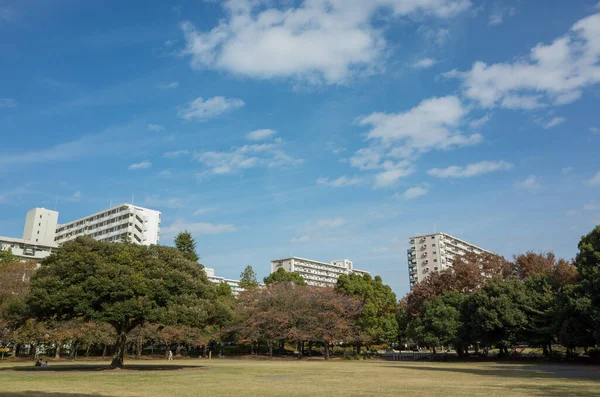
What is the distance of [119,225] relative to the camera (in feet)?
332

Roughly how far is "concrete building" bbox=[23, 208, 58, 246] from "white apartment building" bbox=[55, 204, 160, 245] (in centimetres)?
377

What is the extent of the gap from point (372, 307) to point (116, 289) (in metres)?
38.0

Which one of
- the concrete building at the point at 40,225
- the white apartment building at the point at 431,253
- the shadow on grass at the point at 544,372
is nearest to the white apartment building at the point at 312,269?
the white apartment building at the point at 431,253

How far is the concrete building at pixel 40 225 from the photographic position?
107375 millimetres

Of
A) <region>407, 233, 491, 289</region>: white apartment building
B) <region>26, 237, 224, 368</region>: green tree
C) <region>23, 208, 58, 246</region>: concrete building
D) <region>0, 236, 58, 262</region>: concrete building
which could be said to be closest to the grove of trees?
<region>26, 237, 224, 368</region>: green tree

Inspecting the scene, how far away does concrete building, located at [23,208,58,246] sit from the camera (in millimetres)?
107375

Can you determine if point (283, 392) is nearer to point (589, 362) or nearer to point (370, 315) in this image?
point (589, 362)

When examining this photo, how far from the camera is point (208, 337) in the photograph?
54250 millimetres

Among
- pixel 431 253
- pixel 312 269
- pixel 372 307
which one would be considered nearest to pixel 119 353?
pixel 372 307

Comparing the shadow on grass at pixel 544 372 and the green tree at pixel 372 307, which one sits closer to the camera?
the shadow on grass at pixel 544 372

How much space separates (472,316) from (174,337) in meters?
32.9

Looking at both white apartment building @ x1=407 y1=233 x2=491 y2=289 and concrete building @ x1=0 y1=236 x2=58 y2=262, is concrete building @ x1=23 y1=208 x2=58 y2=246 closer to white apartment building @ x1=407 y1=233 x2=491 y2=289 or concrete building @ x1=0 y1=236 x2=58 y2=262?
concrete building @ x1=0 y1=236 x2=58 y2=262

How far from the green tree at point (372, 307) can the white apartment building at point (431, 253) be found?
6700cm

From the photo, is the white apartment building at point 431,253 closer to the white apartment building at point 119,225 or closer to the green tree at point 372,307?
the green tree at point 372,307
